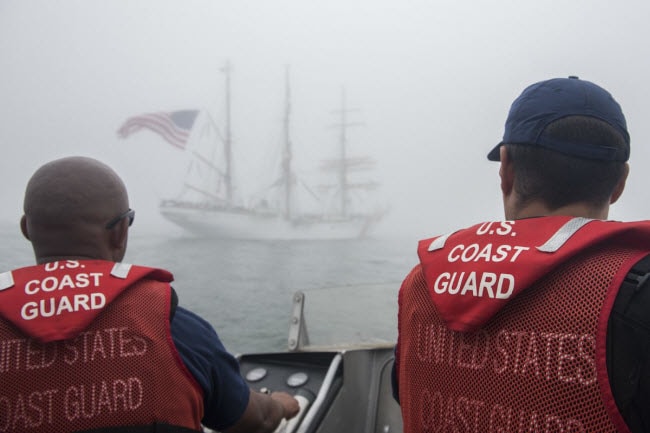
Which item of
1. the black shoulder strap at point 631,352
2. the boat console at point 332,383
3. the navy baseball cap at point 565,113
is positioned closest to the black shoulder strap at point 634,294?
the black shoulder strap at point 631,352

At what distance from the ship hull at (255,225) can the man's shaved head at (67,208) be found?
35.9 meters

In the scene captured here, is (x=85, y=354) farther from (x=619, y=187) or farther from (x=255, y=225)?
(x=255, y=225)

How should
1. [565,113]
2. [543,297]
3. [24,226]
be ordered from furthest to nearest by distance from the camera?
1. [24,226]
2. [565,113]
3. [543,297]

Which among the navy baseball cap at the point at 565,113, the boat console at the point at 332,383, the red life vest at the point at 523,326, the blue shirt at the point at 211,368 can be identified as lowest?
the boat console at the point at 332,383

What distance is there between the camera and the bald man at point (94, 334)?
1.04 meters

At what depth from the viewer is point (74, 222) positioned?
124 cm

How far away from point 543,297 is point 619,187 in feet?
1.06

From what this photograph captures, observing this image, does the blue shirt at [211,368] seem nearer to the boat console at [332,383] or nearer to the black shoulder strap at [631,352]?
the boat console at [332,383]

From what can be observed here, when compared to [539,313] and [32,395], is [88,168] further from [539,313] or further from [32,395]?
[539,313]

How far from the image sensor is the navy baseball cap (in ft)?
3.19

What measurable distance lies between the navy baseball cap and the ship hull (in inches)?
1430

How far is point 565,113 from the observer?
3.29 ft

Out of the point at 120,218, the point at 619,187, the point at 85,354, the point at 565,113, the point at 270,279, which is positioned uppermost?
the point at 565,113

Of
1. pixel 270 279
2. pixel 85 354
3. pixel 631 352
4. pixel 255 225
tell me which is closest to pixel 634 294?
pixel 631 352
